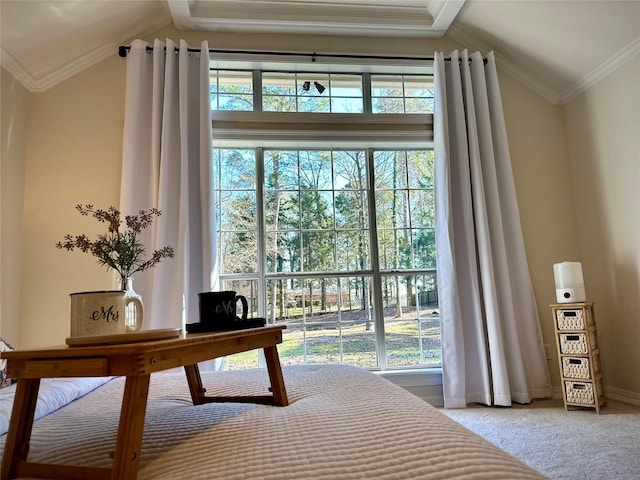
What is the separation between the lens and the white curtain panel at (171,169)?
2770 mm

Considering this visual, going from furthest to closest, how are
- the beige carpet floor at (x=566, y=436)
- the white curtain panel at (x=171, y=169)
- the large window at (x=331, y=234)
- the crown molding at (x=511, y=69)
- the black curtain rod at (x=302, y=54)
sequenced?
1. the crown molding at (x=511, y=69)
2. the large window at (x=331, y=234)
3. the black curtain rod at (x=302, y=54)
4. the white curtain panel at (x=171, y=169)
5. the beige carpet floor at (x=566, y=436)

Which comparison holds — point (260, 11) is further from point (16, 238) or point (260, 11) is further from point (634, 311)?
point (634, 311)

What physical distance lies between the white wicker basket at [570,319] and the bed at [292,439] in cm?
206

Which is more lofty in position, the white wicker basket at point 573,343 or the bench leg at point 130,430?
the bench leg at point 130,430

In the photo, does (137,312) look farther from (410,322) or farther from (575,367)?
(575,367)

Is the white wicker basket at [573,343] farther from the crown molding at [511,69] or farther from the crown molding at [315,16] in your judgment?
the crown molding at [315,16]

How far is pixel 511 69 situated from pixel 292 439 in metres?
3.59

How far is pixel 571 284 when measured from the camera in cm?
284

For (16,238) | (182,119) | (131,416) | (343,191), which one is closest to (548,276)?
(343,191)

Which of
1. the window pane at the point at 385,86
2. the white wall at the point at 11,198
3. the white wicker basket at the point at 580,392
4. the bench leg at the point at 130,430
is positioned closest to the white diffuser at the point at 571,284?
the white wicker basket at the point at 580,392

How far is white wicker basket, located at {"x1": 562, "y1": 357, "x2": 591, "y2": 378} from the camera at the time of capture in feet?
8.77

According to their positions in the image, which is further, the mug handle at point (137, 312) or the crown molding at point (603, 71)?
the crown molding at point (603, 71)

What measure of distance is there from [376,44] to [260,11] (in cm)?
97

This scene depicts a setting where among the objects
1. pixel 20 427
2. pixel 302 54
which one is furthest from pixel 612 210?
pixel 20 427
